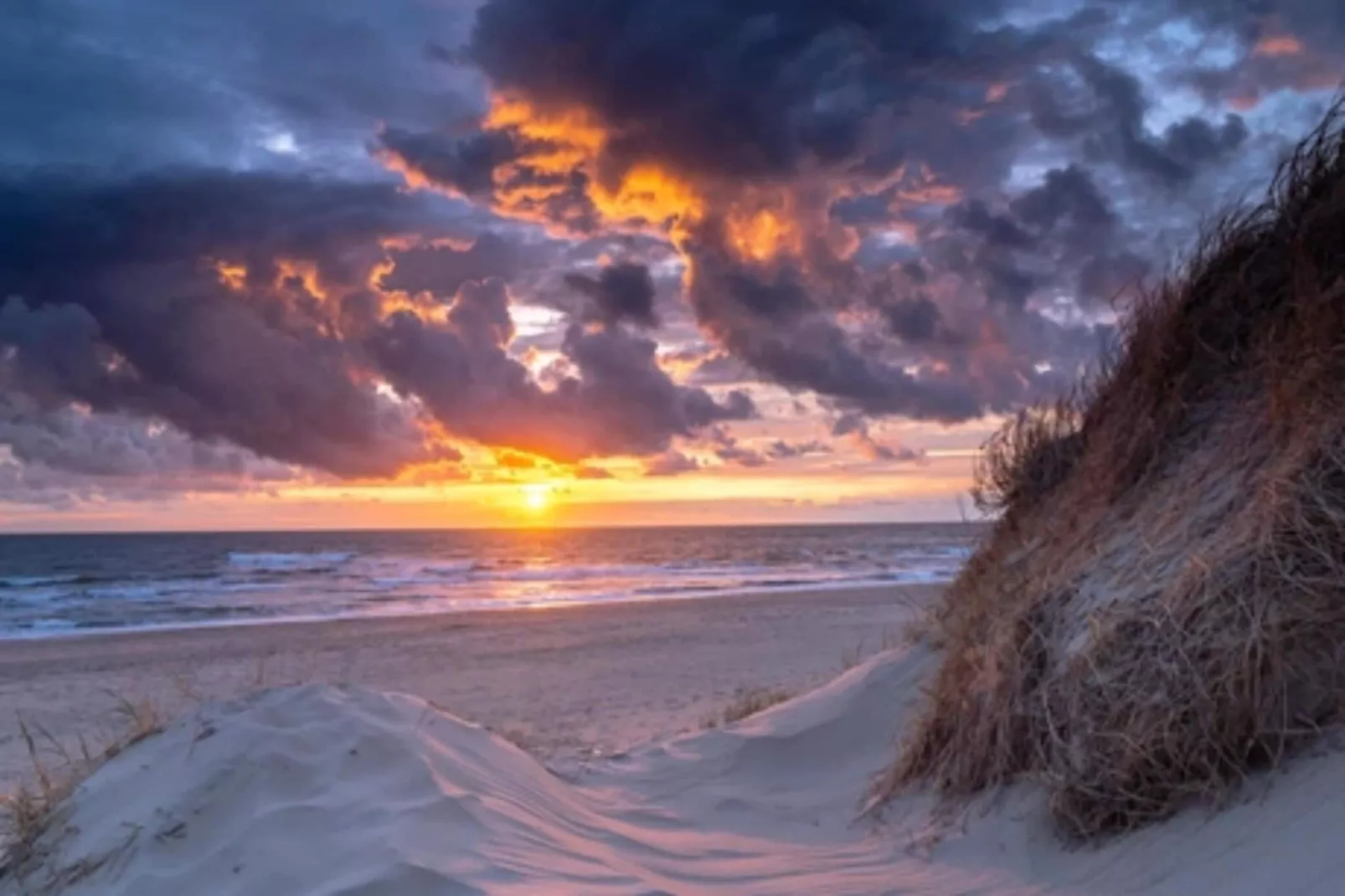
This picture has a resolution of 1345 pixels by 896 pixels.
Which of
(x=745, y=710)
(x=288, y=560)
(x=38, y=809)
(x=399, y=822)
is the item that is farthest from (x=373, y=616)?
(x=288, y=560)

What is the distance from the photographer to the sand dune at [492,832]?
3529 mm

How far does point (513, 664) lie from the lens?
1670 cm

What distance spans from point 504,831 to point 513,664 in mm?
12360

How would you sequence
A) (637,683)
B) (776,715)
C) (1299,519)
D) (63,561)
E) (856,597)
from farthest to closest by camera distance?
(63,561) → (856,597) → (637,683) → (776,715) → (1299,519)

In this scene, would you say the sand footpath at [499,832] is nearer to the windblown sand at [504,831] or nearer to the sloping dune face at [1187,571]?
the windblown sand at [504,831]

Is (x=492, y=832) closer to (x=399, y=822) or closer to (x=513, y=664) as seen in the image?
(x=399, y=822)

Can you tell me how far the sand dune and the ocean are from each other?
5398 millimetres

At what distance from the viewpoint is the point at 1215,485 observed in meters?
4.80

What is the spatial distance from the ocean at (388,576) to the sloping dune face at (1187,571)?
418 cm

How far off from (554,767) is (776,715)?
1.68m

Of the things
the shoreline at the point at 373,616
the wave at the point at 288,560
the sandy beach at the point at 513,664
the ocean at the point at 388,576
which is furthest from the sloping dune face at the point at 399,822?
the wave at the point at 288,560

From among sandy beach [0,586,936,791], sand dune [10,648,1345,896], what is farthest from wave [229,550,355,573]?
sand dune [10,648,1345,896]

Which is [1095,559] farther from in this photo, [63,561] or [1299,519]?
[63,561]

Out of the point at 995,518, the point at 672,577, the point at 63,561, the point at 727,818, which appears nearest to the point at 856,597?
the point at 672,577
